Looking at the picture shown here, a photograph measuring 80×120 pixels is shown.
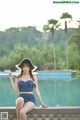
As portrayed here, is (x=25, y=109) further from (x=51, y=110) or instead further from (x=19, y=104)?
(x=51, y=110)

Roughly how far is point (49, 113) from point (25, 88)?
383mm

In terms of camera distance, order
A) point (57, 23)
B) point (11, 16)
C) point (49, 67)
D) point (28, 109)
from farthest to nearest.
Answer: point (11, 16) → point (49, 67) → point (57, 23) → point (28, 109)

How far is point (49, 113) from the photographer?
4055mm

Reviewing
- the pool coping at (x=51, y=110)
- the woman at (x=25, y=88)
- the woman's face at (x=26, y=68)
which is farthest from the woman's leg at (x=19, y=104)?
the woman's face at (x=26, y=68)

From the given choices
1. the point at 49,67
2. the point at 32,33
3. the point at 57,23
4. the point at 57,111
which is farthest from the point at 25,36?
the point at 57,111

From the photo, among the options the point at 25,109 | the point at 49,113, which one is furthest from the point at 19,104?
the point at 49,113

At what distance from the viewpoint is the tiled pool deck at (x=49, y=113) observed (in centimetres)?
403

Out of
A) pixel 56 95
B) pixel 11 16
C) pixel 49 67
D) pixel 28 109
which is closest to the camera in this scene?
pixel 28 109

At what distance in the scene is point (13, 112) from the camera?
4.03 metres

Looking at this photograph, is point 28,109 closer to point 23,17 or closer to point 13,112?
point 13,112

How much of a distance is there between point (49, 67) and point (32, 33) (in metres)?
12.3

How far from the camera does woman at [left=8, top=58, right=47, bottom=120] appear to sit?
3.83 m

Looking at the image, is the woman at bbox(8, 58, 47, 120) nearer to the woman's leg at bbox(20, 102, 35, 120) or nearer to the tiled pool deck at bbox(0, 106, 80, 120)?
the woman's leg at bbox(20, 102, 35, 120)

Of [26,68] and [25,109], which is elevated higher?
[26,68]
